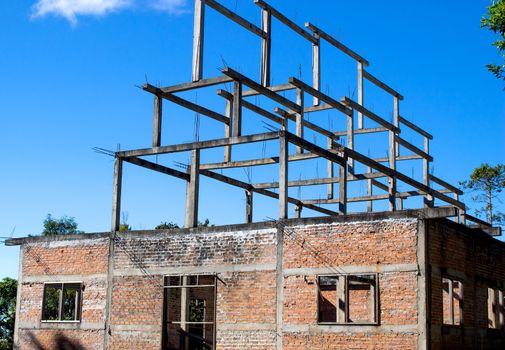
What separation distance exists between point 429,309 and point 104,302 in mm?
9376

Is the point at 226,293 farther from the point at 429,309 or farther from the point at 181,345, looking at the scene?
the point at 429,309

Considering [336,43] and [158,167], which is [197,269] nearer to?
[158,167]

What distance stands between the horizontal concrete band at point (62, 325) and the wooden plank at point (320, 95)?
8.71 metres

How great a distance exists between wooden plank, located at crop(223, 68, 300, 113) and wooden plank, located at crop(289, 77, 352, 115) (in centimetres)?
56

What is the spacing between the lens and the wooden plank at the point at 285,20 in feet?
70.6

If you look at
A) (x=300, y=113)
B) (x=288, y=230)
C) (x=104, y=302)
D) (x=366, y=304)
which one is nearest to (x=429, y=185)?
(x=366, y=304)

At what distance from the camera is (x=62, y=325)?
70.4 feet

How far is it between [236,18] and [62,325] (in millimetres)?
10164

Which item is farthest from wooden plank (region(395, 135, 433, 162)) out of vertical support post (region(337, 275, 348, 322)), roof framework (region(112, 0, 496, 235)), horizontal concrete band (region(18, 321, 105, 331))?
horizontal concrete band (region(18, 321, 105, 331))

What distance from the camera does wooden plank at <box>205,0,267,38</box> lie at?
2039 centimetres

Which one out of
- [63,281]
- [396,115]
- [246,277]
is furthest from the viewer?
[396,115]

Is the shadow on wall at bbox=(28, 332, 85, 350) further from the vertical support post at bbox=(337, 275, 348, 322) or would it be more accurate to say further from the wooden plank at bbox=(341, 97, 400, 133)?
the wooden plank at bbox=(341, 97, 400, 133)

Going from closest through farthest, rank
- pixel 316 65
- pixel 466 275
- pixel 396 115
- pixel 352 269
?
pixel 352 269 → pixel 466 275 → pixel 316 65 → pixel 396 115

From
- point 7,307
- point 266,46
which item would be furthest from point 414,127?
point 7,307
